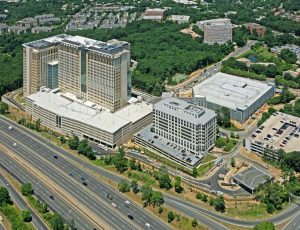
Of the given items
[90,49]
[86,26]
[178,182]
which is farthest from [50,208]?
[86,26]

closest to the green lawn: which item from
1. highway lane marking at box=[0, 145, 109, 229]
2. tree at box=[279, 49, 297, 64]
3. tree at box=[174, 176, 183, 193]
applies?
tree at box=[279, 49, 297, 64]

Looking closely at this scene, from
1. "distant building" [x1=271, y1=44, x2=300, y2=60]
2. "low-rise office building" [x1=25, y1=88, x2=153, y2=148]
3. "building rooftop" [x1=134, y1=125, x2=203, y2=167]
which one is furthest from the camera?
"distant building" [x1=271, y1=44, x2=300, y2=60]

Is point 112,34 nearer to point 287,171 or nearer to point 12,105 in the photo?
point 12,105

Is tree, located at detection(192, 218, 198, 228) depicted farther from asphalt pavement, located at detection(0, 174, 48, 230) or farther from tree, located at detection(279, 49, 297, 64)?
tree, located at detection(279, 49, 297, 64)

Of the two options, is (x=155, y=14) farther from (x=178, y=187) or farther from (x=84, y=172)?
(x=178, y=187)

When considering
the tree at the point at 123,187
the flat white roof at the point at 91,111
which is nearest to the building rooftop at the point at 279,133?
the flat white roof at the point at 91,111

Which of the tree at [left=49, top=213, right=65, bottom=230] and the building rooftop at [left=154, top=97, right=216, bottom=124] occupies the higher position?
the building rooftop at [left=154, top=97, right=216, bottom=124]
